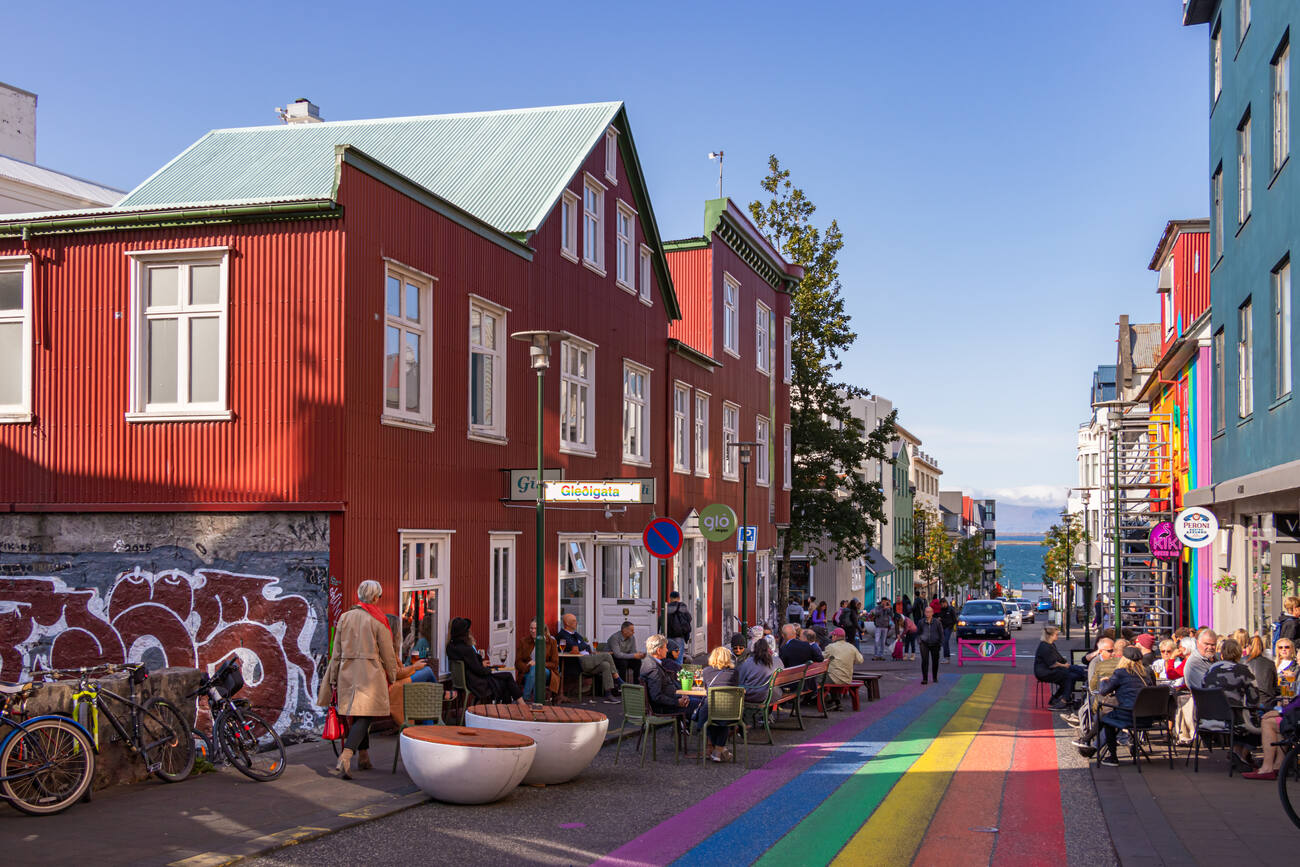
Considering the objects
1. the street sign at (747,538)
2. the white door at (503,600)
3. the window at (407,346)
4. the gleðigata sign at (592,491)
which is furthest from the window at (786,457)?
the window at (407,346)

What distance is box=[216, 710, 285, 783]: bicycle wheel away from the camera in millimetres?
11727

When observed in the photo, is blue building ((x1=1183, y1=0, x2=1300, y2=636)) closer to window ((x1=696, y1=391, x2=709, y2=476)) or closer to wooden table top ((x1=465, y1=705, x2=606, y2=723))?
wooden table top ((x1=465, y1=705, x2=606, y2=723))

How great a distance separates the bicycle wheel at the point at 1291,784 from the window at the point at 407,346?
34.2 feet

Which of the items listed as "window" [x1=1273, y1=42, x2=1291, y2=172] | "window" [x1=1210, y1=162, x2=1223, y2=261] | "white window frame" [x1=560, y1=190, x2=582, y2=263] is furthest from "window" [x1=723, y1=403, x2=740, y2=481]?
"window" [x1=1273, y1=42, x2=1291, y2=172]

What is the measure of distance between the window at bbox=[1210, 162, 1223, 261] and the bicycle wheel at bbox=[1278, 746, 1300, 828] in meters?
15.5

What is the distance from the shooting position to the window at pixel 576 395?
22250 mm

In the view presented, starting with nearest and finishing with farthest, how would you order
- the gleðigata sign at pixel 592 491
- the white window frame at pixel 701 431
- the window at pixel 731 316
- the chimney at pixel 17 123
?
1. the gleðigata sign at pixel 592 491
2. the white window frame at pixel 701 431
3. the chimney at pixel 17 123
4. the window at pixel 731 316

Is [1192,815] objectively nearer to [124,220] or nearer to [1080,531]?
[124,220]

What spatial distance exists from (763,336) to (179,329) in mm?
24347

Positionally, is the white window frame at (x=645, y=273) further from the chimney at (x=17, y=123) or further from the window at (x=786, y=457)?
the chimney at (x=17, y=123)

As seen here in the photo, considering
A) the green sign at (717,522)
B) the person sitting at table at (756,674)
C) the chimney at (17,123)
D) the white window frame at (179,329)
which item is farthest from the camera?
the chimney at (17,123)

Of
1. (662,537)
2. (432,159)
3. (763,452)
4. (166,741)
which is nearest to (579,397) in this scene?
(662,537)

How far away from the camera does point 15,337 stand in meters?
16.1

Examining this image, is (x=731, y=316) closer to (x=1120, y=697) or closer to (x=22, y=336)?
(x=22, y=336)
